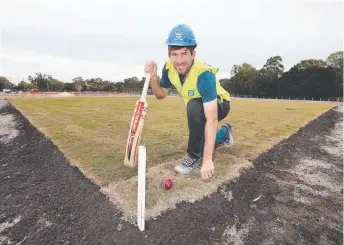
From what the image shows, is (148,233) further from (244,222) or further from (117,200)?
(244,222)

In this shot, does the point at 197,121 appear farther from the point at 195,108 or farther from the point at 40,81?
the point at 40,81

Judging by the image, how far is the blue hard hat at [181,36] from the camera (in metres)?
3.83

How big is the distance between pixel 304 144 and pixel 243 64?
408 ft

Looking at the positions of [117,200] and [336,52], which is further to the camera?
[336,52]

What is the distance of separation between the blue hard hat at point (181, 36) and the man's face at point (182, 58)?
0.14 m

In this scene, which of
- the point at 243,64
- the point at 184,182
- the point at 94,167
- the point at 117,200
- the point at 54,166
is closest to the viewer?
the point at 117,200

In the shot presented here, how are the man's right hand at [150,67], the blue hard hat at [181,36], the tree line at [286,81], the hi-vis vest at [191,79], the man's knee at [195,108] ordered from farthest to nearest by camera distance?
the tree line at [286,81]
the man's right hand at [150,67]
the man's knee at [195,108]
the hi-vis vest at [191,79]
the blue hard hat at [181,36]

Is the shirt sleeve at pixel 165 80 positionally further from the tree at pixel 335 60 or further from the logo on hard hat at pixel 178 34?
the tree at pixel 335 60

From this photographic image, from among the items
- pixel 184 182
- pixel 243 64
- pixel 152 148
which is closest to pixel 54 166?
pixel 152 148

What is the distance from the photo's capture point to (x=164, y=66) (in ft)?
15.5

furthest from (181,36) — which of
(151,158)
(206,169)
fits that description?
(151,158)

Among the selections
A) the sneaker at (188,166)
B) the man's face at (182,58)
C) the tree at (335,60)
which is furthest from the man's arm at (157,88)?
the tree at (335,60)

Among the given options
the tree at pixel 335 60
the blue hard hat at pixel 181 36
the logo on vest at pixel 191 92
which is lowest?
the logo on vest at pixel 191 92

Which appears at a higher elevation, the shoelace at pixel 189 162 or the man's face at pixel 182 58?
the man's face at pixel 182 58
